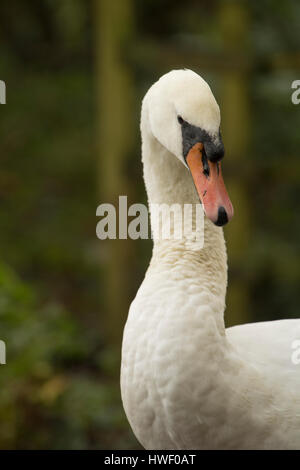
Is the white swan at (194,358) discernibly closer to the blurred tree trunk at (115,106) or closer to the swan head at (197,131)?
the swan head at (197,131)

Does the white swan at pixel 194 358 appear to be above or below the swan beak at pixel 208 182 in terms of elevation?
below

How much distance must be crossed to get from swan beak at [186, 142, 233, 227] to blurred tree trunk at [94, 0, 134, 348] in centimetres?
193

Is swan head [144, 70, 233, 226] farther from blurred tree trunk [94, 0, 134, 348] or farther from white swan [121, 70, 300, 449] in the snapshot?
blurred tree trunk [94, 0, 134, 348]

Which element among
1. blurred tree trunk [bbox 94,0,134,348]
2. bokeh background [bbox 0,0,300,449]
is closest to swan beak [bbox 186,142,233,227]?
bokeh background [bbox 0,0,300,449]

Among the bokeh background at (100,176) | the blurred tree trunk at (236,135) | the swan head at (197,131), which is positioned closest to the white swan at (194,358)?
the swan head at (197,131)

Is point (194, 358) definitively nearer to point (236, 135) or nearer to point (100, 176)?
point (236, 135)

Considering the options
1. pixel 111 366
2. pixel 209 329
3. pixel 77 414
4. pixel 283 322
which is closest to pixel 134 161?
pixel 111 366

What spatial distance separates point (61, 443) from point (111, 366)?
0.83 m

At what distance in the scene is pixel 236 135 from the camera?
10.2ft

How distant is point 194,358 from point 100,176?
2.18 m

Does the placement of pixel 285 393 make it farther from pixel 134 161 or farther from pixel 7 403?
pixel 134 161

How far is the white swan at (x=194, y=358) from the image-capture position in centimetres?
125

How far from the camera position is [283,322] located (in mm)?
1543

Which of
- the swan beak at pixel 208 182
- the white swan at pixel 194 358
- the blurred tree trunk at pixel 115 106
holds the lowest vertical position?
the white swan at pixel 194 358
